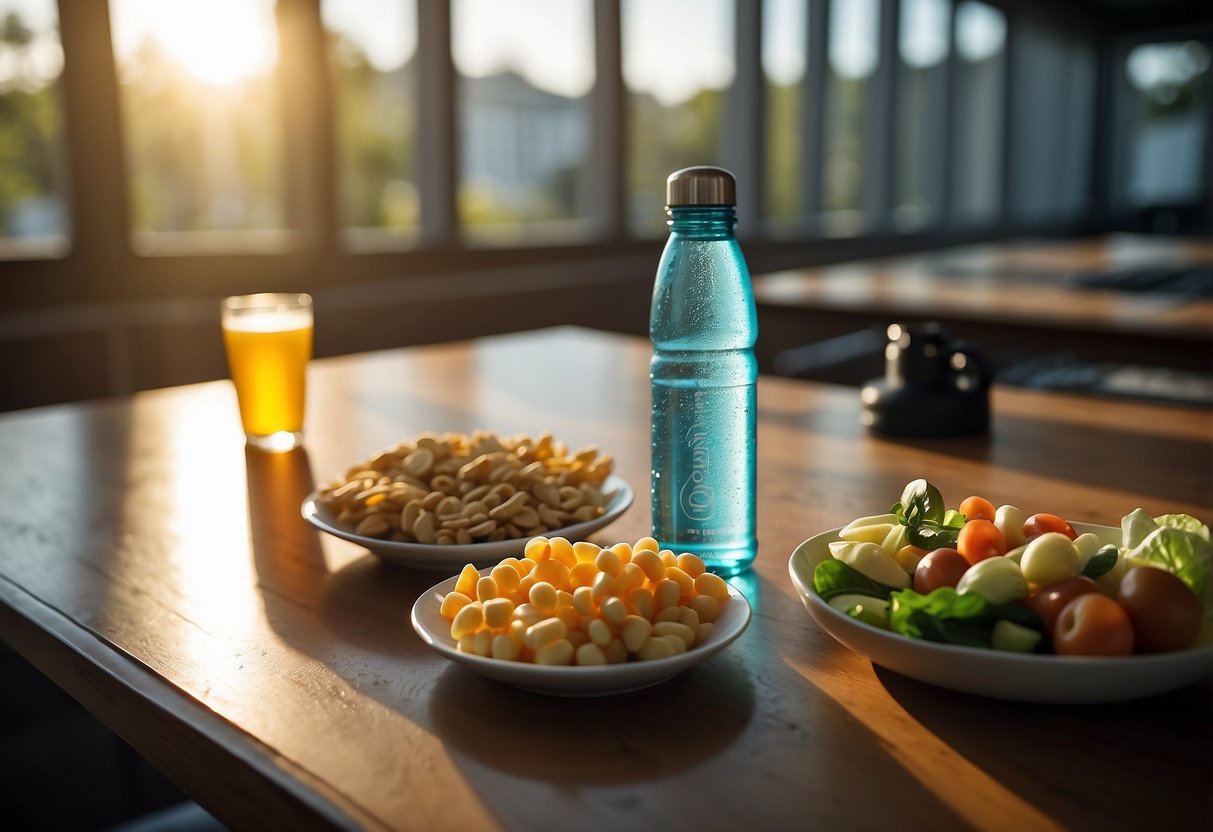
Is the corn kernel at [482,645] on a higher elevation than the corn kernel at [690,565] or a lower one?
lower

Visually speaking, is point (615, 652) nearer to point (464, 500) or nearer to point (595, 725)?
point (595, 725)

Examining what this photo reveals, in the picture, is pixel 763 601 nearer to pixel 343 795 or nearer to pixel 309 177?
pixel 343 795

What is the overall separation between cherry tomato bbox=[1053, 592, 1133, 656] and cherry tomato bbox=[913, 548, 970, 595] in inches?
2.8

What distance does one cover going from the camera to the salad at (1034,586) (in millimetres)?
571

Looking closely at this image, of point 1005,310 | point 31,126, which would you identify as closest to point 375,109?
point 31,126

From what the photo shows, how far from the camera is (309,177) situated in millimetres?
4824

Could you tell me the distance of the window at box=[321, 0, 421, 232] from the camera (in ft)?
16.5

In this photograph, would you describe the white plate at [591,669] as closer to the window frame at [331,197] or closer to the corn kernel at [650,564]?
the corn kernel at [650,564]

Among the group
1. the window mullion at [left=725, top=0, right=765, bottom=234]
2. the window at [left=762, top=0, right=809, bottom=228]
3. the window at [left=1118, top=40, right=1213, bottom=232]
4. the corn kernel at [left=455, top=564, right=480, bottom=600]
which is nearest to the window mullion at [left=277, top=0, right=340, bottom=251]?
the window mullion at [left=725, top=0, right=765, bottom=234]

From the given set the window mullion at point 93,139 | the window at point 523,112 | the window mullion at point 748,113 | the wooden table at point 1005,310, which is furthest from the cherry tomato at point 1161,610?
the window mullion at point 748,113

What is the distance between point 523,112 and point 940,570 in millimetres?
5721

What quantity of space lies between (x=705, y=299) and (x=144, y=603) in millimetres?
474

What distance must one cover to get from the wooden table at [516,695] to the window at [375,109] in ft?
13.3

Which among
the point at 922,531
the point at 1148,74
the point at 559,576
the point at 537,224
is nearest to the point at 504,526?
the point at 559,576
